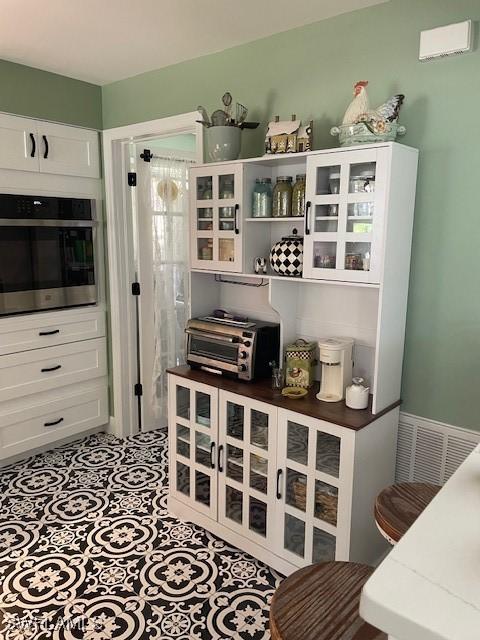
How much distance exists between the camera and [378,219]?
2.00 metres

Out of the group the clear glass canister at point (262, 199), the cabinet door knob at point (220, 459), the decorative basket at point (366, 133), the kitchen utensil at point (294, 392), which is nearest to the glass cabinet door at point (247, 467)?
the cabinet door knob at point (220, 459)

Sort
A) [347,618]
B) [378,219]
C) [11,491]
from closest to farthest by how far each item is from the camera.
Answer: [347,618] < [378,219] < [11,491]

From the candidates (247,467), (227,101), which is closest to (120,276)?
(227,101)

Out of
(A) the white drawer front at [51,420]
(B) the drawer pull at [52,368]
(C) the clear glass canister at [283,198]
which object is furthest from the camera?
(B) the drawer pull at [52,368]

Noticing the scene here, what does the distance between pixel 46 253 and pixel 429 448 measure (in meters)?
2.55

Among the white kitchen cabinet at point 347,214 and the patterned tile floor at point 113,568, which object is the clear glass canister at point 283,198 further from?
the patterned tile floor at point 113,568

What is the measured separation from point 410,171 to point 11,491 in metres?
2.86

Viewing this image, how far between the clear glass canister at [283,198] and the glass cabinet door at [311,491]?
0.94 m

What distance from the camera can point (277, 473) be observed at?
2.30 m

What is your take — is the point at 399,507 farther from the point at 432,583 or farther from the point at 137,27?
the point at 137,27

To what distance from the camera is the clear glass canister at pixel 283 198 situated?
7.91 ft

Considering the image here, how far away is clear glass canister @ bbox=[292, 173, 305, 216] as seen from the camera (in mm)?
2340

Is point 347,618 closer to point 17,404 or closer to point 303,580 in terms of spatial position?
point 303,580

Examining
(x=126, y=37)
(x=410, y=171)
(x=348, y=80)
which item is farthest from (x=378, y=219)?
(x=126, y=37)
